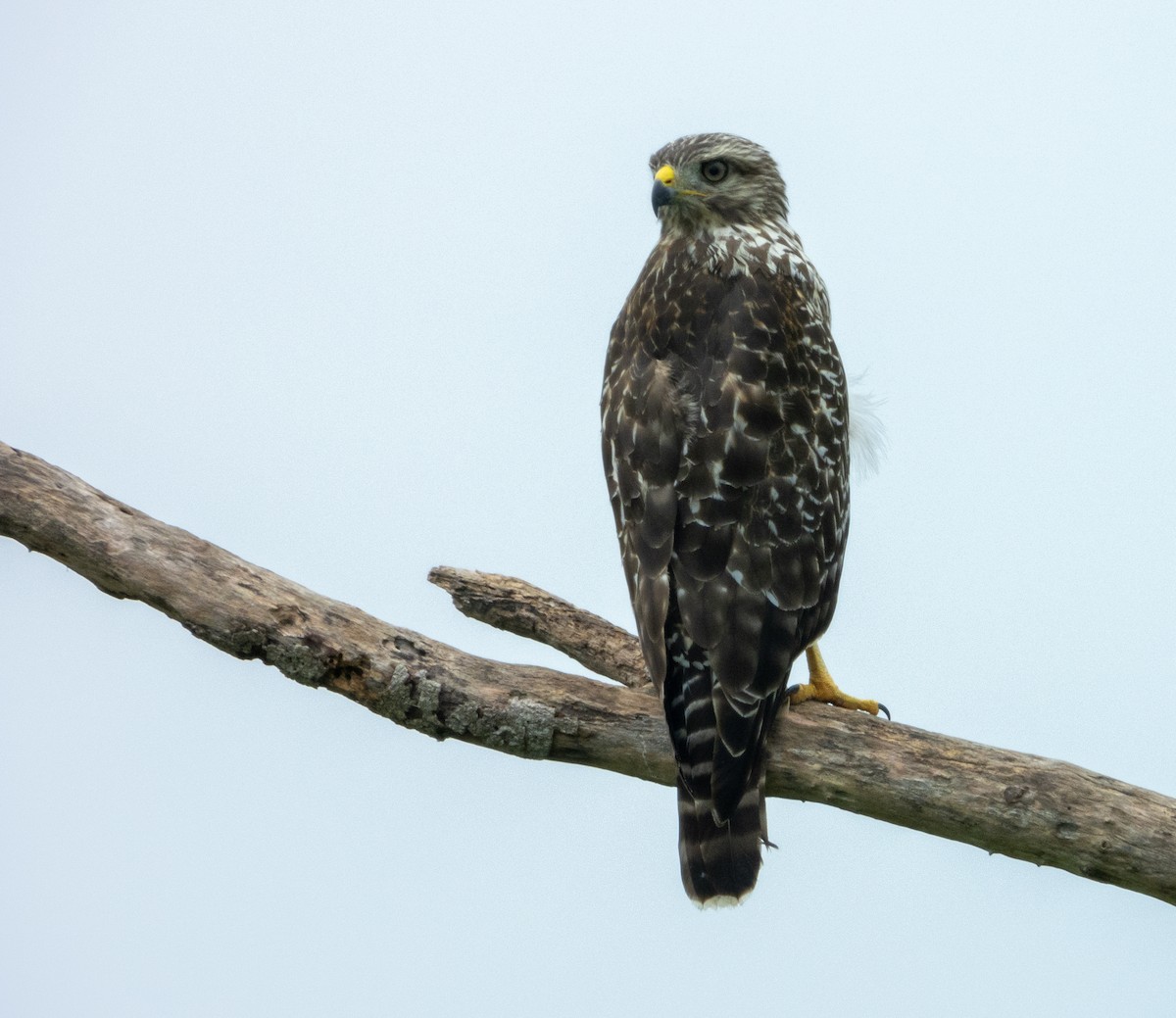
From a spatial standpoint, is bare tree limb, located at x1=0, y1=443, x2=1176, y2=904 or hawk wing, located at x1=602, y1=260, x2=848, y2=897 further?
hawk wing, located at x1=602, y1=260, x2=848, y2=897

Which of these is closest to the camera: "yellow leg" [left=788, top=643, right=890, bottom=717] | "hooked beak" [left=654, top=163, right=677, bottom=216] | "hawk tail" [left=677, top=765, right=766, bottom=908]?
"hawk tail" [left=677, top=765, right=766, bottom=908]

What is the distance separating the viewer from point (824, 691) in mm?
5375

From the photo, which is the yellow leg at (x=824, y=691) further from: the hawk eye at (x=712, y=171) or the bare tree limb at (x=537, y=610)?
the hawk eye at (x=712, y=171)

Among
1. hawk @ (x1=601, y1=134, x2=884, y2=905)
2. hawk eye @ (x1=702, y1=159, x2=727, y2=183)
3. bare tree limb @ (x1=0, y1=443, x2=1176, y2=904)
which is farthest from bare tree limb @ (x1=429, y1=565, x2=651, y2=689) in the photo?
hawk eye @ (x1=702, y1=159, x2=727, y2=183)

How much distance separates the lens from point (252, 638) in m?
4.72

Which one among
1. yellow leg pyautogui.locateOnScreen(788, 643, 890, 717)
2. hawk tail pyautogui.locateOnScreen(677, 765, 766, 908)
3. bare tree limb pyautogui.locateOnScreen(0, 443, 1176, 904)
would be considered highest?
yellow leg pyautogui.locateOnScreen(788, 643, 890, 717)

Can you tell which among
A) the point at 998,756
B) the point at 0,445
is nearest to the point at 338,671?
the point at 0,445

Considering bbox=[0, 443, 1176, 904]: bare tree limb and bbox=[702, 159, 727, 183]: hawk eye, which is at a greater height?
bbox=[702, 159, 727, 183]: hawk eye

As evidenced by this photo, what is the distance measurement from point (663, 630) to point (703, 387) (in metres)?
0.92

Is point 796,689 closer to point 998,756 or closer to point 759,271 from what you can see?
point 998,756

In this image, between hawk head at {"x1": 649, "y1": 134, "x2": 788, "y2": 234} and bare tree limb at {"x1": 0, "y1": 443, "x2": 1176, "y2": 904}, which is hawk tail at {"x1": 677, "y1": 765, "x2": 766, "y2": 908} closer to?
bare tree limb at {"x1": 0, "y1": 443, "x2": 1176, "y2": 904}

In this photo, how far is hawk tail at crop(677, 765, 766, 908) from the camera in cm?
483

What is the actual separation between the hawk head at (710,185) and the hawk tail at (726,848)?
2.30 m

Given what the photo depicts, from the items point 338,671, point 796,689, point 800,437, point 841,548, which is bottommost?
point 338,671
